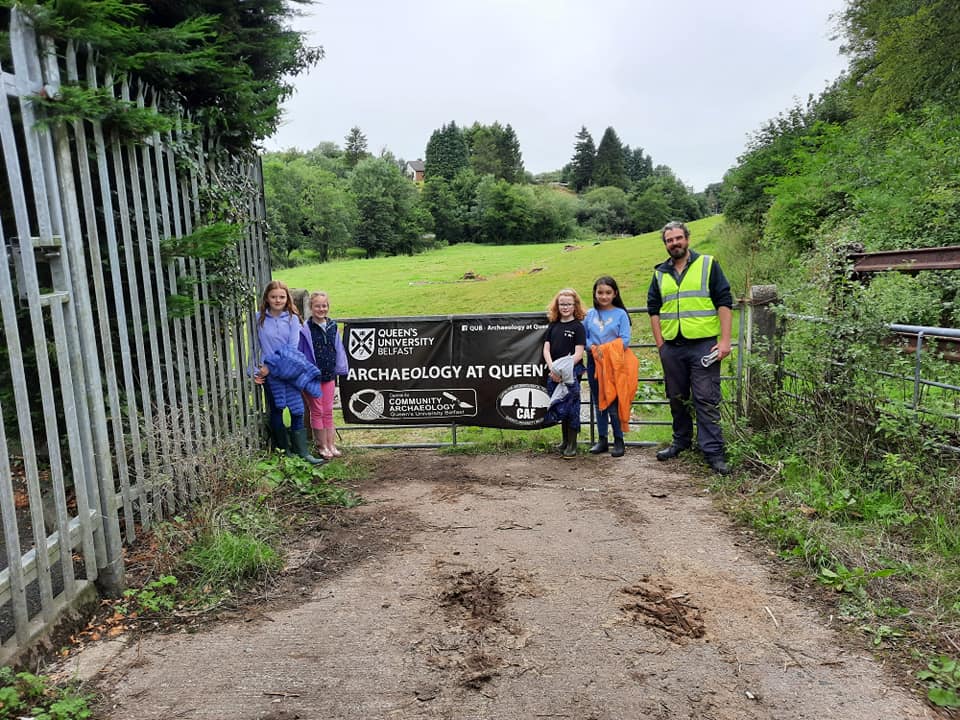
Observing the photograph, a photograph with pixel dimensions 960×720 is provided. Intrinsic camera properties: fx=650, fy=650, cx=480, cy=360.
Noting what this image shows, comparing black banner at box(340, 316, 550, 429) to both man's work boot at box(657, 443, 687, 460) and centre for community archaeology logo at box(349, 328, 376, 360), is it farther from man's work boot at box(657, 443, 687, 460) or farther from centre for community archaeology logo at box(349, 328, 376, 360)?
man's work boot at box(657, 443, 687, 460)

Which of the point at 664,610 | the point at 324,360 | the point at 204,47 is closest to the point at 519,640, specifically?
the point at 664,610

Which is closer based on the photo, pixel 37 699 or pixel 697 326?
pixel 37 699

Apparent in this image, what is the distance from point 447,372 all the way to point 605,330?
185cm

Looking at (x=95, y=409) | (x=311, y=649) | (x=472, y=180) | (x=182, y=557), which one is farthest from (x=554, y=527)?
(x=472, y=180)

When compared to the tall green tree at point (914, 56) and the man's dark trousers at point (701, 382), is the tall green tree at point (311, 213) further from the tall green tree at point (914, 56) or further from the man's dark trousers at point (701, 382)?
the man's dark trousers at point (701, 382)

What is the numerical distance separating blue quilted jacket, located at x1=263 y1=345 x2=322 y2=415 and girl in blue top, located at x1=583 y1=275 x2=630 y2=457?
286 cm

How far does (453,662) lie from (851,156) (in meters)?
16.7

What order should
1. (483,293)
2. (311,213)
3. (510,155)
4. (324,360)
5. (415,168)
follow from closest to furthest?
(324,360) → (483,293) → (311,213) → (510,155) → (415,168)

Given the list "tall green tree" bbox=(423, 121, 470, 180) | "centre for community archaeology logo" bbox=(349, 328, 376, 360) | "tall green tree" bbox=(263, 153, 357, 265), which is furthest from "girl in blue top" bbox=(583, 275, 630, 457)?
"tall green tree" bbox=(423, 121, 470, 180)

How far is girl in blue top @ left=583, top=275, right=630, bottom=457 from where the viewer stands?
675 centimetres

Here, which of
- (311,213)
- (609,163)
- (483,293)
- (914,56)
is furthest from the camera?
(609,163)

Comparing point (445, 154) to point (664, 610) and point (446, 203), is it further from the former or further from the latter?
point (664, 610)

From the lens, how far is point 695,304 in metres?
6.11

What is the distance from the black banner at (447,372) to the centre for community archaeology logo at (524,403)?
11 millimetres
